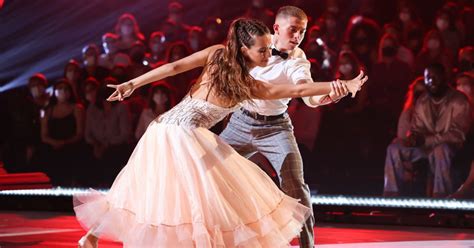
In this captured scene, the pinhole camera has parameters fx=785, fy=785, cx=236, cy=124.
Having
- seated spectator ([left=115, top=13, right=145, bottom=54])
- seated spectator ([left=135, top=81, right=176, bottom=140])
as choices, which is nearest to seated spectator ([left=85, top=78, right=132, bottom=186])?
seated spectator ([left=135, top=81, right=176, bottom=140])

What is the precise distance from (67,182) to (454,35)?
4207 mm

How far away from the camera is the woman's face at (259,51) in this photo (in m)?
4.00

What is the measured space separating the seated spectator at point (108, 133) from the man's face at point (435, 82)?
118 inches

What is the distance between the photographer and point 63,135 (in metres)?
8.29

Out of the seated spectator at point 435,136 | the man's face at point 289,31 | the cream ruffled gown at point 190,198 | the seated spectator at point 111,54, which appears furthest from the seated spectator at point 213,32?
the cream ruffled gown at point 190,198

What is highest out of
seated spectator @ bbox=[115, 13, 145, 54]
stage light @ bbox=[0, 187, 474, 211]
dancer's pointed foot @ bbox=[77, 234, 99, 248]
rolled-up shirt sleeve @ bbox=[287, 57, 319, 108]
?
rolled-up shirt sleeve @ bbox=[287, 57, 319, 108]

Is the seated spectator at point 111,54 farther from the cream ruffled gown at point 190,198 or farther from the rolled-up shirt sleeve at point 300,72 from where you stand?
the cream ruffled gown at point 190,198

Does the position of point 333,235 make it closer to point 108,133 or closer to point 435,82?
point 435,82

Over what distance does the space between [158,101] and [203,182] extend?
13.3 feet

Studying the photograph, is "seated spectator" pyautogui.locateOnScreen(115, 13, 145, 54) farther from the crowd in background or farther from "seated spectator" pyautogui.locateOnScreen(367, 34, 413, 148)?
"seated spectator" pyautogui.locateOnScreen(367, 34, 413, 148)

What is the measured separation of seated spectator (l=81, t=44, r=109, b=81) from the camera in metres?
8.19

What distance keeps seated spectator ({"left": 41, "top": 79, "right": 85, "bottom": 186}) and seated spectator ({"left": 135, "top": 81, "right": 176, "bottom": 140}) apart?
0.80 metres

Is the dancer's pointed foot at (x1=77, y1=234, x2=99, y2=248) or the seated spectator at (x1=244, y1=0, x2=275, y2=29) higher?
the seated spectator at (x1=244, y1=0, x2=275, y2=29)

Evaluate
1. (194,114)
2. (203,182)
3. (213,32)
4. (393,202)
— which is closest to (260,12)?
(213,32)
